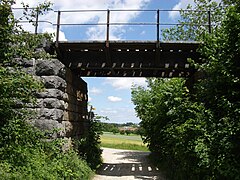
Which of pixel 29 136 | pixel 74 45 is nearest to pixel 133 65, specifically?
pixel 74 45

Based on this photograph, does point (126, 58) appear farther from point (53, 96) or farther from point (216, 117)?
point (216, 117)

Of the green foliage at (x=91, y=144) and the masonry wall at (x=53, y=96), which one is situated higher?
the masonry wall at (x=53, y=96)

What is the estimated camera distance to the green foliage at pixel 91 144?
1223 cm

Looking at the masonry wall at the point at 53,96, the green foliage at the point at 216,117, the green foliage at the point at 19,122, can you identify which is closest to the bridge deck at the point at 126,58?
the masonry wall at the point at 53,96

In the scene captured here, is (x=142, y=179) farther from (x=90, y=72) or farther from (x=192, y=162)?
(x=90, y=72)

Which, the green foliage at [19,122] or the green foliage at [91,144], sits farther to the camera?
the green foliage at [91,144]

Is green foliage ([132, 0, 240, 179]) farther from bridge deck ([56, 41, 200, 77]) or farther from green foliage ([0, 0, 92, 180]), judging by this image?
green foliage ([0, 0, 92, 180])

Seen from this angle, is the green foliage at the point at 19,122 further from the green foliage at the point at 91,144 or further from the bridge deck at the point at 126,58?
the green foliage at the point at 91,144

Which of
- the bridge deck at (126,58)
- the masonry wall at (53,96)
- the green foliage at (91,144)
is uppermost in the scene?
the bridge deck at (126,58)

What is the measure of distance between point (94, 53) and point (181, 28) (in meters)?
10.4

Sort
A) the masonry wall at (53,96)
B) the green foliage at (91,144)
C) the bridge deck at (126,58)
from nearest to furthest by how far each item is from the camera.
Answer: the masonry wall at (53,96) < the bridge deck at (126,58) < the green foliage at (91,144)

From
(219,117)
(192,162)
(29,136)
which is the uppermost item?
(219,117)

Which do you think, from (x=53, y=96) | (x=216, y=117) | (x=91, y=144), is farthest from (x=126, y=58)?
(x=91, y=144)

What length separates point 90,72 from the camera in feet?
41.8
